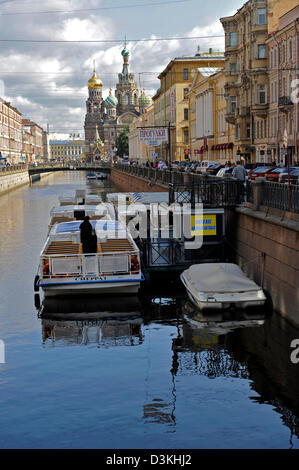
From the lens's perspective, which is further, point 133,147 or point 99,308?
point 133,147

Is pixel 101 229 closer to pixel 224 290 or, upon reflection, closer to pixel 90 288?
pixel 90 288

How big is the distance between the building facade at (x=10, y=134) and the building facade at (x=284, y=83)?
82.9 metres

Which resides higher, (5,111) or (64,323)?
(5,111)

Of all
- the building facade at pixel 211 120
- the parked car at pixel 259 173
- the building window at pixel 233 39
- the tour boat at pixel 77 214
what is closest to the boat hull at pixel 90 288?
the tour boat at pixel 77 214

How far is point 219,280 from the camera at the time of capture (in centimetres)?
1959

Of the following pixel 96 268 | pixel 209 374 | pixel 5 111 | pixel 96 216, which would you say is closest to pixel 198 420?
pixel 209 374

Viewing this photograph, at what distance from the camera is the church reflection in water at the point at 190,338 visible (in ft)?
44.8

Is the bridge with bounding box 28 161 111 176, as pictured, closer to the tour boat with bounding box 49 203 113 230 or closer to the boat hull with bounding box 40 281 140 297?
the tour boat with bounding box 49 203 113 230

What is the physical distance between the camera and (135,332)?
61.4 ft

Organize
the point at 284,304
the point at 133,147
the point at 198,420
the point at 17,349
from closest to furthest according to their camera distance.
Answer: the point at 198,420 < the point at 17,349 < the point at 284,304 < the point at 133,147

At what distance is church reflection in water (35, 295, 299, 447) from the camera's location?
13648 millimetres

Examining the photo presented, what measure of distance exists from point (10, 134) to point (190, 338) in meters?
145

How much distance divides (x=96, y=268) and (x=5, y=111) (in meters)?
132
